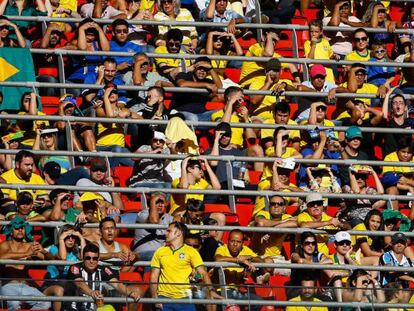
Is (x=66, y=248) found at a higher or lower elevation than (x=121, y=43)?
lower

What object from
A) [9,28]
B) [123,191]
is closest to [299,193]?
[123,191]

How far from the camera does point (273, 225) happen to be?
2183 cm

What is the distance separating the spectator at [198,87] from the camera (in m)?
23.6

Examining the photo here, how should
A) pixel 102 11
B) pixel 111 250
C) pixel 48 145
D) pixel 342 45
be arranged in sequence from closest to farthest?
pixel 111 250
pixel 48 145
pixel 102 11
pixel 342 45

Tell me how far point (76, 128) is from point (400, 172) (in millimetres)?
4064

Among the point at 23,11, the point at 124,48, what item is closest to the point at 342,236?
the point at 124,48

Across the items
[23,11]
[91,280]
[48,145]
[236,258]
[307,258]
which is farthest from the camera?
[23,11]

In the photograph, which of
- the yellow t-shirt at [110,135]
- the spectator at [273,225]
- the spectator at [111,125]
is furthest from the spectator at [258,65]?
the spectator at [273,225]

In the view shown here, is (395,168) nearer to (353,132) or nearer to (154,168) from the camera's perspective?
(353,132)

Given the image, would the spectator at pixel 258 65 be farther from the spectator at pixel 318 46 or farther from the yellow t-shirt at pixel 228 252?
the yellow t-shirt at pixel 228 252

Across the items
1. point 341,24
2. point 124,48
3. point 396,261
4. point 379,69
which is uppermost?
point 341,24

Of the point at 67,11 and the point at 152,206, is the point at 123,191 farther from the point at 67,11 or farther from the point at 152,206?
the point at 67,11

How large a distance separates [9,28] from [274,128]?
357 centimetres

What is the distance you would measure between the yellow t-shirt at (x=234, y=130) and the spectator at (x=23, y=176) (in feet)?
8.43
